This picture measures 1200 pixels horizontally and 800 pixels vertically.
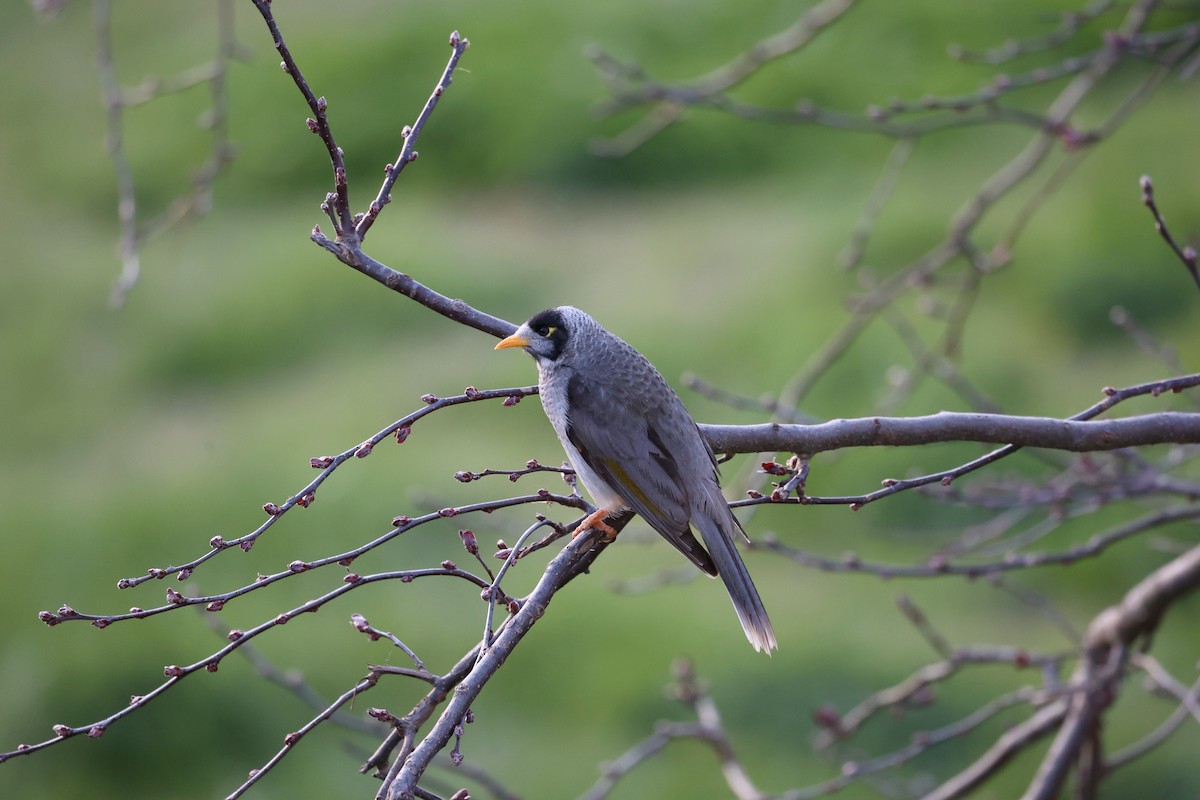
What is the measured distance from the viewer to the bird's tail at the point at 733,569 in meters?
3.39

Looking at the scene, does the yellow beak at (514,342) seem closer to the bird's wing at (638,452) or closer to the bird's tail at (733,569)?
the bird's wing at (638,452)

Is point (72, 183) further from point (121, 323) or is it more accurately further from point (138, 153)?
point (121, 323)

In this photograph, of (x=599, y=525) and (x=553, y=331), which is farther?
→ (x=553, y=331)

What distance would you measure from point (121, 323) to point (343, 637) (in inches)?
131

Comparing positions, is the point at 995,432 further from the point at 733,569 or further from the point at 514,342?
the point at 514,342

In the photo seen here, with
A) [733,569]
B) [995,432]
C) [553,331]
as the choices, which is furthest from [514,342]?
[995,432]

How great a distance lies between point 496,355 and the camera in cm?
793

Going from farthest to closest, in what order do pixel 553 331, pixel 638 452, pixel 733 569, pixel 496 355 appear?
pixel 496 355
pixel 553 331
pixel 638 452
pixel 733 569

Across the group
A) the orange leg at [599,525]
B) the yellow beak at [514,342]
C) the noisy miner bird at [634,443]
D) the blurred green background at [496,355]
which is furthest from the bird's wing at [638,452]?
the blurred green background at [496,355]

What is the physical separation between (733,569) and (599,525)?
27.3 inches

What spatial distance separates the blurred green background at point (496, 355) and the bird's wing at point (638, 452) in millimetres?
613

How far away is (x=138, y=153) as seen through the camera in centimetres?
955

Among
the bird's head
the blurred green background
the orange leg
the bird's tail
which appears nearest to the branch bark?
the orange leg

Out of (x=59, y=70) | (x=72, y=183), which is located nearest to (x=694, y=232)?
(x=72, y=183)
